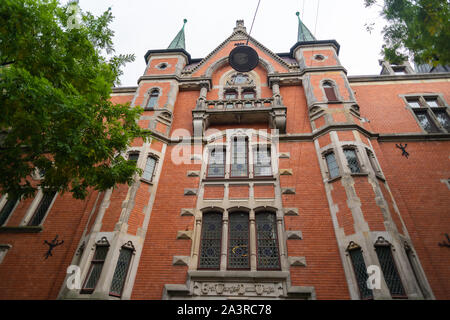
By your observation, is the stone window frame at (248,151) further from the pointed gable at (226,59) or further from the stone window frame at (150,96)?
the pointed gable at (226,59)

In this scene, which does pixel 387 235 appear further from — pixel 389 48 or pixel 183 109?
pixel 183 109

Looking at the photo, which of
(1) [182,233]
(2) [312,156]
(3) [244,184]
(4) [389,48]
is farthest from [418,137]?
(1) [182,233]

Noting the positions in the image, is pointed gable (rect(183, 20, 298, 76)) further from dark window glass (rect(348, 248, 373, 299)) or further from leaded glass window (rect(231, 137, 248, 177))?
dark window glass (rect(348, 248, 373, 299))

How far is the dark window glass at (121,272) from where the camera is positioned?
8.79 meters

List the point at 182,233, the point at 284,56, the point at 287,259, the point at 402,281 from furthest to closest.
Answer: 1. the point at 284,56
2. the point at 182,233
3. the point at 287,259
4. the point at 402,281

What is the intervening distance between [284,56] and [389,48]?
39.0 feet

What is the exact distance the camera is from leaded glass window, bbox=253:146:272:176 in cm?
1228

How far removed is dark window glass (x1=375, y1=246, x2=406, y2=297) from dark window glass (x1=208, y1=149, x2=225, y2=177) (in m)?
6.69

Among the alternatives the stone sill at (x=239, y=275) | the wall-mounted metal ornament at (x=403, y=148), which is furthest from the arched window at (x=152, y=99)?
the wall-mounted metal ornament at (x=403, y=148)

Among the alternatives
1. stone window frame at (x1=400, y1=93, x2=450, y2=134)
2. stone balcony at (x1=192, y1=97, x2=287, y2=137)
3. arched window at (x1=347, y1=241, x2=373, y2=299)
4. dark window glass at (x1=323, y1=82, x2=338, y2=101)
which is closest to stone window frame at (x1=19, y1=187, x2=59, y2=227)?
→ stone balcony at (x1=192, y1=97, x2=287, y2=137)

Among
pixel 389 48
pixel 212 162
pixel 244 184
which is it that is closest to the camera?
pixel 389 48

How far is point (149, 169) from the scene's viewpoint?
1222 cm

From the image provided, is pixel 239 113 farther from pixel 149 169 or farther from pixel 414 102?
pixel 414 102

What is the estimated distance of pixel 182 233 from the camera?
10.3 metres
